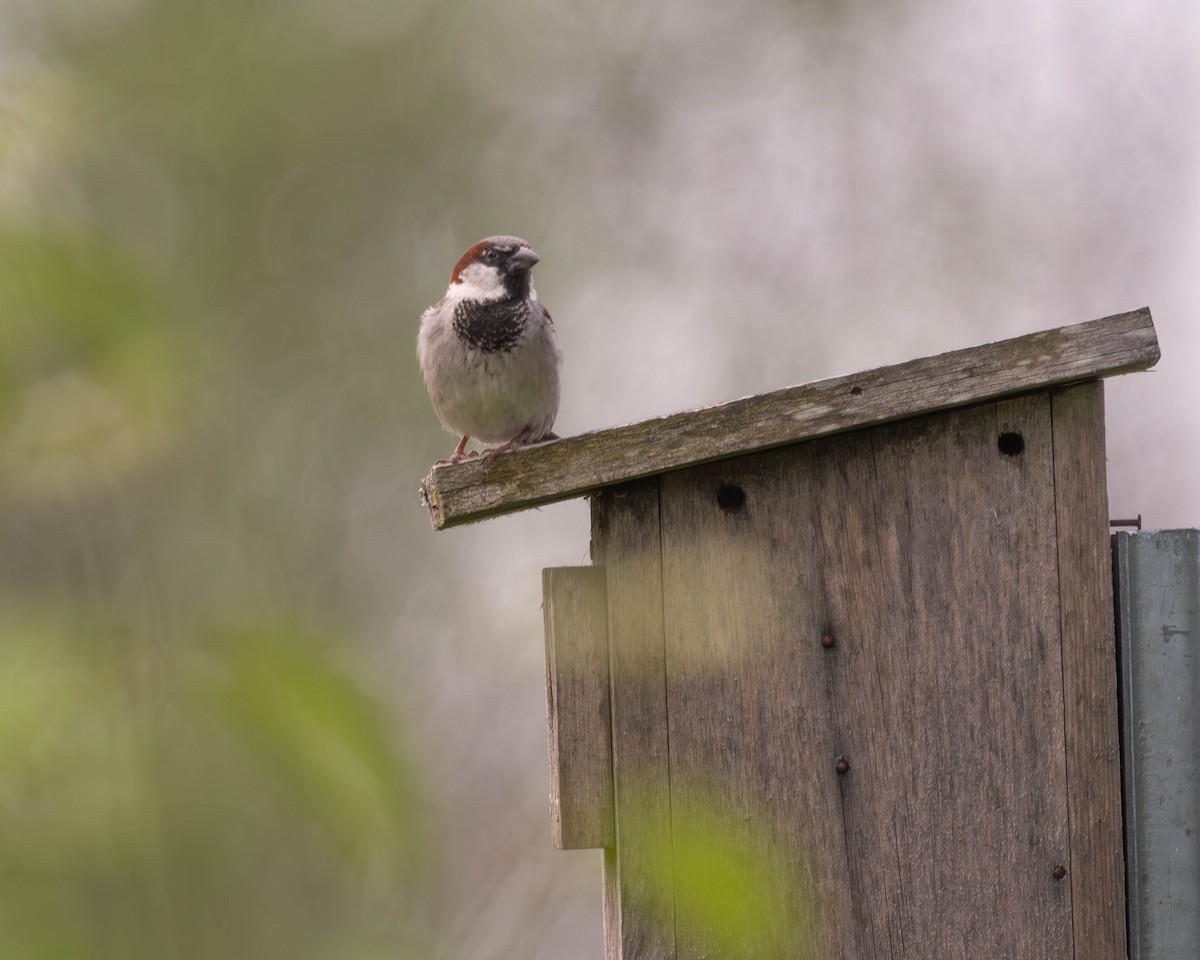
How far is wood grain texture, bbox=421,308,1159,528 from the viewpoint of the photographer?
1.92 meters

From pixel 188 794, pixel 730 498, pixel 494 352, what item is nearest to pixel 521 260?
pixel 494 352

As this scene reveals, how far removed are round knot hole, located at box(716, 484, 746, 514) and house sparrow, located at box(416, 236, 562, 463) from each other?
915mm

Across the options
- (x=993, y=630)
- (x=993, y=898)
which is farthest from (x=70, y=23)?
(x=993, y=898)

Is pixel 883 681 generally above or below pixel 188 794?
below

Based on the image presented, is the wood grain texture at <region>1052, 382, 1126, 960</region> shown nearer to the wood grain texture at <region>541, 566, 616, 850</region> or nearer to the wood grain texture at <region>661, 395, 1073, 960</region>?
the wood grain texture at <region>661, 395, 1073, 960</region>

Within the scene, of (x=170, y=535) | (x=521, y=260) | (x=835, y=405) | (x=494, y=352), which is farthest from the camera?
(x=521, y=260)

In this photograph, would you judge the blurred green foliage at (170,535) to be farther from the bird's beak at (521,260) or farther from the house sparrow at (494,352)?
the bird's beak at (521,260)

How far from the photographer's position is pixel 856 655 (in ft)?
6.69

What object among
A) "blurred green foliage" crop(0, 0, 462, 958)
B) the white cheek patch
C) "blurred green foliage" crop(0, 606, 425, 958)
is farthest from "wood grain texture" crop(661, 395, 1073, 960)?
"blurred green foliage" crop(0, 606, 425, 958)

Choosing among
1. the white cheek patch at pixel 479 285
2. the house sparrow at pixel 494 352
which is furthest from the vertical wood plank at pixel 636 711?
the white cheek patch at pixel 479 285

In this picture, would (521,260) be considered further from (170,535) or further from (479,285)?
(170,535)

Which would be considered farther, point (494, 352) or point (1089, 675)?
point (494, 352)

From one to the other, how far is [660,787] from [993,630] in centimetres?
58

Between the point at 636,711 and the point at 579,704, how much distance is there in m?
0.09
